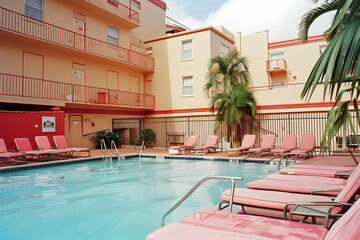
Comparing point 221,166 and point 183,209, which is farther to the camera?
point 221,166

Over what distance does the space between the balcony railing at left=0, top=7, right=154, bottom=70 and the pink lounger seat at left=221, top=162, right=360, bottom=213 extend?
543 inches

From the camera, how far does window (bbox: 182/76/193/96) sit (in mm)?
20172

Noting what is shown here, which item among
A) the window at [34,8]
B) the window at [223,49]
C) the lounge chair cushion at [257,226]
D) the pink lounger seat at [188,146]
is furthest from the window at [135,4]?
the lounge chair cushion at [257,226]

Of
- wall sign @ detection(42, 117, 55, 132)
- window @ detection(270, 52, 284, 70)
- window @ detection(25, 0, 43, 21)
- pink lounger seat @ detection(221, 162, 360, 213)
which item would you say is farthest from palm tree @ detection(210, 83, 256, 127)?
pink lounger seat @ detection(221, 162, 360, 213)

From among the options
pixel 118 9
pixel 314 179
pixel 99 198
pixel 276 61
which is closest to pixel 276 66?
pixel 276 61

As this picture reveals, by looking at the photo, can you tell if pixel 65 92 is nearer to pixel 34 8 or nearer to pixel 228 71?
pixel 34 8

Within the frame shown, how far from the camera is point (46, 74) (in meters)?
15.6

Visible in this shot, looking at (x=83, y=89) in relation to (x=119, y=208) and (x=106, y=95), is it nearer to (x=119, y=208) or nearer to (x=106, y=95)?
(x=106, y=95)

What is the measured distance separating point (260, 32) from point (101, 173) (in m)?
19.0

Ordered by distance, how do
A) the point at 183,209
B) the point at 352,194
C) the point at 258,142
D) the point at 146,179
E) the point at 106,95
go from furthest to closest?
1. the point at 106,95
2. the point at 258,142
3. the point at 146,179
4. the point at 183,209
5. the point at 352,194

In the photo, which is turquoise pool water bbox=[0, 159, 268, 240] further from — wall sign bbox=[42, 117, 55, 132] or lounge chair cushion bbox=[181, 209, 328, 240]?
wall sign bbox=[42, 117, 55, 132]

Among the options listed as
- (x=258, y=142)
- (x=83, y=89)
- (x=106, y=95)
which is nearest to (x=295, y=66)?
(x=258, y=142)

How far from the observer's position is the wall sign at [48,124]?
43.3 ft

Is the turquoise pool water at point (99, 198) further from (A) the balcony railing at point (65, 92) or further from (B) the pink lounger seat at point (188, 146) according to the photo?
(A) the balcony railing at point (65, 92)
